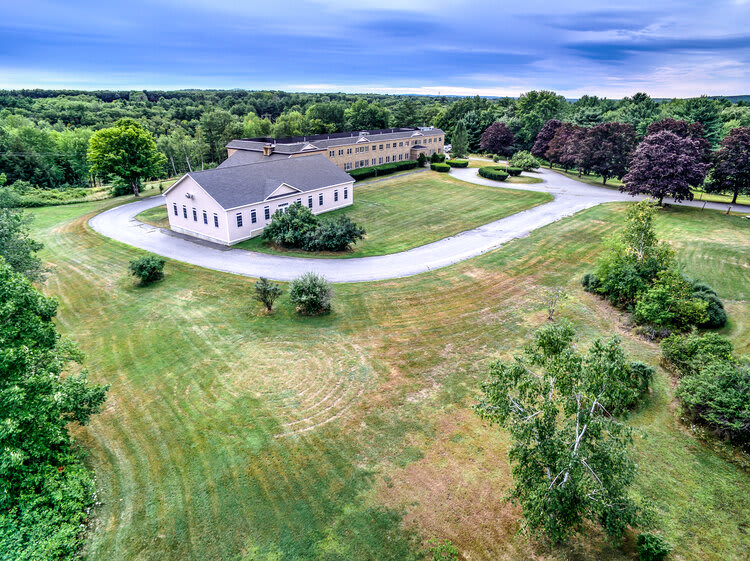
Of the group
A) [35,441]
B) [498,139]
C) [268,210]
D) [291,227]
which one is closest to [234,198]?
[268,210]

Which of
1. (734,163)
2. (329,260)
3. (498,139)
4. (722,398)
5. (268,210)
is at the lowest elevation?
(329,260)

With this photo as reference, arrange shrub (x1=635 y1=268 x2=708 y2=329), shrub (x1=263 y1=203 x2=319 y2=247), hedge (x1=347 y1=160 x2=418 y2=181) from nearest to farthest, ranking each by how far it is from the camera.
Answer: shrub (x1=635 y1=268 x2=708 y2=329) < shrub (x1=263 y1=203 x2=319 y2=247) < hedge (x1=347 y1=160 x2=418 y2=181)

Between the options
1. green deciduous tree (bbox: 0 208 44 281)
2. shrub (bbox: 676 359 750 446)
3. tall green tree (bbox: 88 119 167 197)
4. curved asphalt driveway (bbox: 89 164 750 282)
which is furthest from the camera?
tall green tree (bbox: 88 119 167 197)

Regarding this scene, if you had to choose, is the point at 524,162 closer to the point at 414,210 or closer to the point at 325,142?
the point at 414,210

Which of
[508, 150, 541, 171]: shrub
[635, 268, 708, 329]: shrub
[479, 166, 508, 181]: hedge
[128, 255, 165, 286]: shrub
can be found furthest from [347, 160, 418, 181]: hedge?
[635, 268, 708, 329]: shrub

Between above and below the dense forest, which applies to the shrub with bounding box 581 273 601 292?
below

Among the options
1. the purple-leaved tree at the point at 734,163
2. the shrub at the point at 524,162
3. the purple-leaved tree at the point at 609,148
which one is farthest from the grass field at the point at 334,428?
the shrub at the point at 524,162

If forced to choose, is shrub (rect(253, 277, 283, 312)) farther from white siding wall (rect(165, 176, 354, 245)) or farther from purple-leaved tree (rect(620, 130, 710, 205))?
purple-leaved tree (rect(620, 130, 710, 205))

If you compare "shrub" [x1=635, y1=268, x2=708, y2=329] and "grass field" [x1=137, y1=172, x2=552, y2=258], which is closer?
"shrub" [x1=635, y1=268, x2=708, y2=329]
